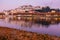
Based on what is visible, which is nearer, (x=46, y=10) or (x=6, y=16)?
(x=46, y=10)

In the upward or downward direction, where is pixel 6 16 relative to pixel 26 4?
downward

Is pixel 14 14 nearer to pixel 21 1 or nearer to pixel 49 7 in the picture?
pixel 21 1

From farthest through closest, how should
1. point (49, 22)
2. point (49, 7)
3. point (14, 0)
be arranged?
point (49, 22)
point (14, 0)
point (49, 7)

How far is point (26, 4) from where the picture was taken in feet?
21.8

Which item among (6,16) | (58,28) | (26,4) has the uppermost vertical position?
(26,4)

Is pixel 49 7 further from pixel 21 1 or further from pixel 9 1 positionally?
pixel 9 1

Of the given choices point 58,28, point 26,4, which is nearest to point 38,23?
point 58,28

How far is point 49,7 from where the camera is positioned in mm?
6473

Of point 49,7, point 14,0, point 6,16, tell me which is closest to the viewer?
point 49,7

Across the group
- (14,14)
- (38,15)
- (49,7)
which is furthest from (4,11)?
(49,7)

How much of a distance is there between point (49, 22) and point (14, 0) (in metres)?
2.05

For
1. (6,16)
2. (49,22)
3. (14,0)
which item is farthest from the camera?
(49,22)

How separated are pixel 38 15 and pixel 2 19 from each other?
1852mm

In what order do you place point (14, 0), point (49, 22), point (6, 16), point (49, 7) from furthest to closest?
point (49, 22) → point (6, 16) → point (14, 0) → point (49, 7)
